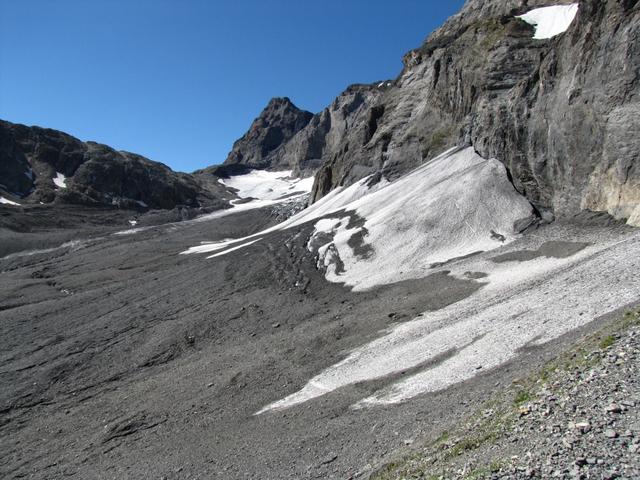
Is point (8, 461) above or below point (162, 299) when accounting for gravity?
below

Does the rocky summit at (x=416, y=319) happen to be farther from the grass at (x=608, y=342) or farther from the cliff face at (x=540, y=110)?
the cliff face at (x=540, y=110)

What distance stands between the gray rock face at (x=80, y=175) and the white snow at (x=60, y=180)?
2.86 ft

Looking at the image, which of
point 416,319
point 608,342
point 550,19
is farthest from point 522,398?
point 550,19

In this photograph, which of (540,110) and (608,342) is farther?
(540,110)

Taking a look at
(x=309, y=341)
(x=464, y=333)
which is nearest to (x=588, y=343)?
(x=464, y=333)

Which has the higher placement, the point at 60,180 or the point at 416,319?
the point at 60,180

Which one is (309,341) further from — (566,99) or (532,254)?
(566,99)

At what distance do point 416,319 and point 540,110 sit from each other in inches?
850

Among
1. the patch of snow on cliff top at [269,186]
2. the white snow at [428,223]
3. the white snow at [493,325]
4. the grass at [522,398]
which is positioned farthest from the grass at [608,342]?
the patch of snow on cliff top at [269,186]

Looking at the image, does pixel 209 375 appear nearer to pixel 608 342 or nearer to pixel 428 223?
pixel 608 342

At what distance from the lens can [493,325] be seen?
18328 millimetres

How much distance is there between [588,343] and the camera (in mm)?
11484

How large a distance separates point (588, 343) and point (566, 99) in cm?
2521

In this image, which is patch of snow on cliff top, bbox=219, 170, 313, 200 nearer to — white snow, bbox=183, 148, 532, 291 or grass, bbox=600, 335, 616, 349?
white snow, bbox=183, 148, 532, 291
